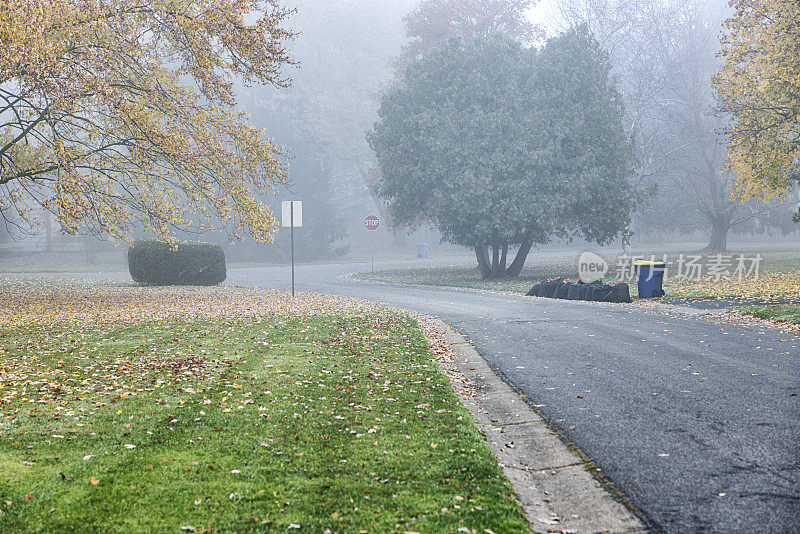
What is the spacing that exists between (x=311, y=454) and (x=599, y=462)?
2228 mm

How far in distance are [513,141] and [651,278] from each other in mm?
10799

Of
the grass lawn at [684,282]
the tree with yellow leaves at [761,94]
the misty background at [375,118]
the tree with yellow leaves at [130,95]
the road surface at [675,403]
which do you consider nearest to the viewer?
the road surface at [675,403]

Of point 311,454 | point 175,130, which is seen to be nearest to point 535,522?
point 311,454

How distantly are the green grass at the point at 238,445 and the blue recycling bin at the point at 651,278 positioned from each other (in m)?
11.1

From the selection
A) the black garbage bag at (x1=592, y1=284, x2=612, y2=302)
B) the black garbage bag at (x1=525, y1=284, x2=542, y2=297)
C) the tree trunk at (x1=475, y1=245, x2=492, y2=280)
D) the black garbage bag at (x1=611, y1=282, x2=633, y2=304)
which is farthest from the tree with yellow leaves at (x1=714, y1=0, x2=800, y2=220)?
the tree trunk at (x1=475, y1=245, x2=492, y2=280)

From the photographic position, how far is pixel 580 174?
2730 centimetres

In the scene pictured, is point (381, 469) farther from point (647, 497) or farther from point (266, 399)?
point (266, 399)

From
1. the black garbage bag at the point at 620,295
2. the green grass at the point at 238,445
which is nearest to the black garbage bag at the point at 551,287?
the black garbage bag at the point at 620,295

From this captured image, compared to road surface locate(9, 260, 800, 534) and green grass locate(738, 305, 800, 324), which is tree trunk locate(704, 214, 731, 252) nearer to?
green grass locate(738, 305, 800, 324)

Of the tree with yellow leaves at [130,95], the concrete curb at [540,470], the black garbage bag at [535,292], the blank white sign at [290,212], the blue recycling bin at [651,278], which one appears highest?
the tree with yellow leaves at [130,95]

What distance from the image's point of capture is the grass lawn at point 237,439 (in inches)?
156

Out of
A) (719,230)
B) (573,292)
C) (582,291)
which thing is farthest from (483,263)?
(719,230)

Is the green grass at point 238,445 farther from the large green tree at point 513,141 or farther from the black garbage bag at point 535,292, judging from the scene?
the large green tree at point 513,141

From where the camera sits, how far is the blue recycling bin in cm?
1875
